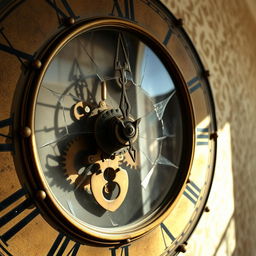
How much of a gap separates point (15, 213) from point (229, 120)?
112cm

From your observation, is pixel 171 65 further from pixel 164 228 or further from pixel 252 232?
pixel 252 232

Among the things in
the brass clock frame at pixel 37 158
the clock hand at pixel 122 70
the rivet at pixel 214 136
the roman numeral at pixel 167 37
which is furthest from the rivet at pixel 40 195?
the rivet at pixel 214 136

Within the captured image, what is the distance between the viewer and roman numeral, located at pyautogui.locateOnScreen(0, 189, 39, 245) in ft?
2.43

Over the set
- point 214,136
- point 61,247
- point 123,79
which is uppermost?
point 123,79

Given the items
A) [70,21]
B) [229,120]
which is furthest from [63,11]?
[229,120]

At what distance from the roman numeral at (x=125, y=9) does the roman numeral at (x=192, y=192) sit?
55 centimetres

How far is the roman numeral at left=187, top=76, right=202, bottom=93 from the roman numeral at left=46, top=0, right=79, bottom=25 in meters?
0.53

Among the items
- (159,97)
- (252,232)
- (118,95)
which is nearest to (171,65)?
(159,97)

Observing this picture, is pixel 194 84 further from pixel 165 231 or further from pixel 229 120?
pixel 165 231

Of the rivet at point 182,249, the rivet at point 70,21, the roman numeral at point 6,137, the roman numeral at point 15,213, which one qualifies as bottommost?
the rivet at point 182,249

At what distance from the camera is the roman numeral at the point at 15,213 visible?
74cm

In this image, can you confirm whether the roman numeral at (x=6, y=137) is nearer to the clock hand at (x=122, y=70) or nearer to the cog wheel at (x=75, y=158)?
the cog wheel at (x=75, y=158)

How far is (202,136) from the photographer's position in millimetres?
1334

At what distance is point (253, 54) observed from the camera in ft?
6.99
